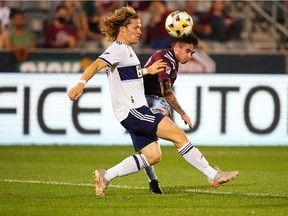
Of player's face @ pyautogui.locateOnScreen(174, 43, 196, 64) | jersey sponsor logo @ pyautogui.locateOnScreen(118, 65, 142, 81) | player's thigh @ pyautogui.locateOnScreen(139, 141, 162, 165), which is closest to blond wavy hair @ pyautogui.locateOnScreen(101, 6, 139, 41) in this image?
jersey sponsor logo @ pyautogui.locateOnScreen(118, 65, 142, 81)

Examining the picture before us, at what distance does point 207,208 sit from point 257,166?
5.75 metres

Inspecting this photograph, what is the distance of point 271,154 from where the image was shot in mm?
17219

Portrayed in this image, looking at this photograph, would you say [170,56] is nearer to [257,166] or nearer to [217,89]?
[257,166]

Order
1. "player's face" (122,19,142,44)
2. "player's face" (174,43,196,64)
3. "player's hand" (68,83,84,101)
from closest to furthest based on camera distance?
"player's hand" (68,83,84,101)
"player's face" (122,19,142,44)
"player's face" (174,43,196,64)

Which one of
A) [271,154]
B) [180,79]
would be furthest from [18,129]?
[271,154]

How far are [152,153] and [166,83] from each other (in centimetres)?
96

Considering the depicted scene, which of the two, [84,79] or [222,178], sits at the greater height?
[84,79]

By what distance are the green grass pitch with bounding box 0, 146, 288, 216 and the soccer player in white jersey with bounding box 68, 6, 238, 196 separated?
34 centimetres

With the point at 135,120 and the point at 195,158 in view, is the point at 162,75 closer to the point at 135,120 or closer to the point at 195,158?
the point at 135,120

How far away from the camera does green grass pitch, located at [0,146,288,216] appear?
939 cm

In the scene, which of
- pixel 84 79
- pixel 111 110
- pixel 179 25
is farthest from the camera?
pixel 111 110

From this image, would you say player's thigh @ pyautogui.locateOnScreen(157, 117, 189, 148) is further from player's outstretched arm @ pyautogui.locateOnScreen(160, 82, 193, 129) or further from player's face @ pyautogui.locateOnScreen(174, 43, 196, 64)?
player's face @ pyautogui.locateOnScreen(174, 43, 196, 64)

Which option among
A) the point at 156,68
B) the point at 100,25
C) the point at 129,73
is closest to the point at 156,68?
the point at 156,68

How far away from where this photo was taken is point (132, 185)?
1202 cm
